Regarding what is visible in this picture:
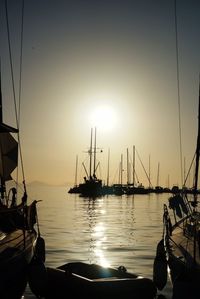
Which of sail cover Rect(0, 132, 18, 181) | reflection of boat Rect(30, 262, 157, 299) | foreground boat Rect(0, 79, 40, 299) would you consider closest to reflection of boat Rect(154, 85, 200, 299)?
reflection of boat Rect(30, 262, 157, 299)

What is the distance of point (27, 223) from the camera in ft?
60.2

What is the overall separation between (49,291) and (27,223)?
4618 mm

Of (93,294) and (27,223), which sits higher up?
(27,223)

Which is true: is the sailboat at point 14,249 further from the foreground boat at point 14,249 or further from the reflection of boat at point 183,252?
the reflection of boat at point 183,252

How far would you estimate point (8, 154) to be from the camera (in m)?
21.5

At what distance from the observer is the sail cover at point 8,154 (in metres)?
21.4

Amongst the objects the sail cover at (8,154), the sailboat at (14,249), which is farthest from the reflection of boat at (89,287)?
the sail cover at (8,154)

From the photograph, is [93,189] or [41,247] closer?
[41,247]

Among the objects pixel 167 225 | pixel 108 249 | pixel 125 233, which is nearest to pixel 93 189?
pixel 125 233

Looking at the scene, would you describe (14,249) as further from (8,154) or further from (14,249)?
(8,154)

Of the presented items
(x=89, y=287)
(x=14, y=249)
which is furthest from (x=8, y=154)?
(x=89, y=287)

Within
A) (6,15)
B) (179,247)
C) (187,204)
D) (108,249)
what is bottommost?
(108,249)

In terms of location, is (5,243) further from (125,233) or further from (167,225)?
(125,233)

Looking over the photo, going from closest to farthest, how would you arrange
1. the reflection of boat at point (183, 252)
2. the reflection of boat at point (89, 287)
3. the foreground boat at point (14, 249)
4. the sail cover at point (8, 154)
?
the reflection of boat at point (183, 252), the foreground boat at point (14, 249), the reflection of boat at point (89, 287), the sail cover at point (8, 154)
